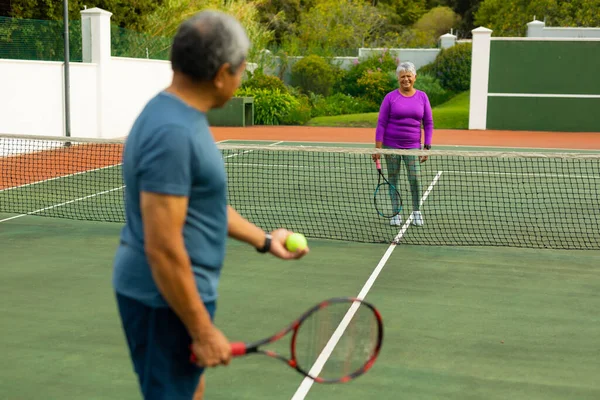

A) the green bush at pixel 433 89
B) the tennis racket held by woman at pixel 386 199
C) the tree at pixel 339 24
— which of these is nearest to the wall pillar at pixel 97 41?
the tennis racket held by woman at pixel 386 199

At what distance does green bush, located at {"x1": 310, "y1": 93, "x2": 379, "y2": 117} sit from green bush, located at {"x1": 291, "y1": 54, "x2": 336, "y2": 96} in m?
0.61

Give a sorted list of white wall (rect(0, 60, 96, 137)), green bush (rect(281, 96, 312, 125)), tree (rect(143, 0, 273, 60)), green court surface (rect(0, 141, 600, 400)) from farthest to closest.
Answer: green bush (rect(281, 96, 312, 125))
tree (rect(143, 0, 273, 60))
white wall (rect(0, 60, 96, 137))
green court surface (rect(0, 141, 600, 400))

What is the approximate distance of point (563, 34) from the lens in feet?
94.5

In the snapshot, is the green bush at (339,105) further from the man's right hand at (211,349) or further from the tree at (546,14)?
the man's right hand at (211,349)

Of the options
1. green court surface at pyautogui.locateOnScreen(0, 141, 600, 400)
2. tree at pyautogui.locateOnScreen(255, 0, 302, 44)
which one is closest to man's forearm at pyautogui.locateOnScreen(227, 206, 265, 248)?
green court surface at pyautogui.locateOnScreen(0, 141, 600, 400)

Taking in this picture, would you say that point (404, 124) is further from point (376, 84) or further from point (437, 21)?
Result: point (437, 21)

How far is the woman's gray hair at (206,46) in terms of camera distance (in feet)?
7.57

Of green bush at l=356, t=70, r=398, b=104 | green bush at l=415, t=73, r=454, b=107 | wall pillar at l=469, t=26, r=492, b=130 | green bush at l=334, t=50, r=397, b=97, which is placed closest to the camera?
wall pillar at l=469, t=26, r=492, b=130

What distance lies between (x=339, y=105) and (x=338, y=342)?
26373 millimetres

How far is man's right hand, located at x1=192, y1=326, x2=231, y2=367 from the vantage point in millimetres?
2334

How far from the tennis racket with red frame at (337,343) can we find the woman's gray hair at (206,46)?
0.82m

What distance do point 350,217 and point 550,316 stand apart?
418 cm

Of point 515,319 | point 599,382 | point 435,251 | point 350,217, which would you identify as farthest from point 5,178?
point 599,382

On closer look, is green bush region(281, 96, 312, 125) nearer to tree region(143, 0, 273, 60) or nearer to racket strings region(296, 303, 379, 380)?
tree region(143, 0, 273, 60)
